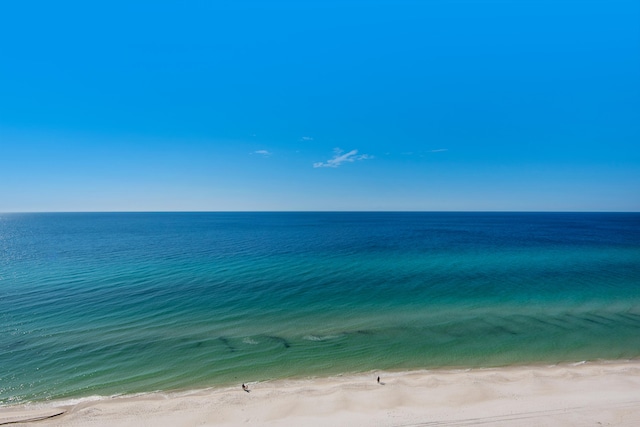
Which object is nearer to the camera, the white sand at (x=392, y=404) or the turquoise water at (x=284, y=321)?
the white sand at (x=392, y=404)

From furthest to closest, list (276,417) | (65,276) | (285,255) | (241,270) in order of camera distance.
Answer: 1. (285,255)
2. (241,270)
3. (65,276)
4. (276,417)

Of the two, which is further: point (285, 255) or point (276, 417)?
point (285, 255)

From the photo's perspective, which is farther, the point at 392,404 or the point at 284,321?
the point at 284,321

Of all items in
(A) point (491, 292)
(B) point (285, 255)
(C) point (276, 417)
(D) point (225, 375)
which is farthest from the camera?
(B) point (285, 255)

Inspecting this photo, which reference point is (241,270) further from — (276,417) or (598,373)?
(598,373)

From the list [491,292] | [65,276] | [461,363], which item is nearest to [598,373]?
[461,363]

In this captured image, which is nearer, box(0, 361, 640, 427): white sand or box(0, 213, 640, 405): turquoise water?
box(0, 361, 640, 427): white sand

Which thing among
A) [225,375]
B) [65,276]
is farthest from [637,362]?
[65,276]

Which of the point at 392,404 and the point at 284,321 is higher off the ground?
the point at 392,404
